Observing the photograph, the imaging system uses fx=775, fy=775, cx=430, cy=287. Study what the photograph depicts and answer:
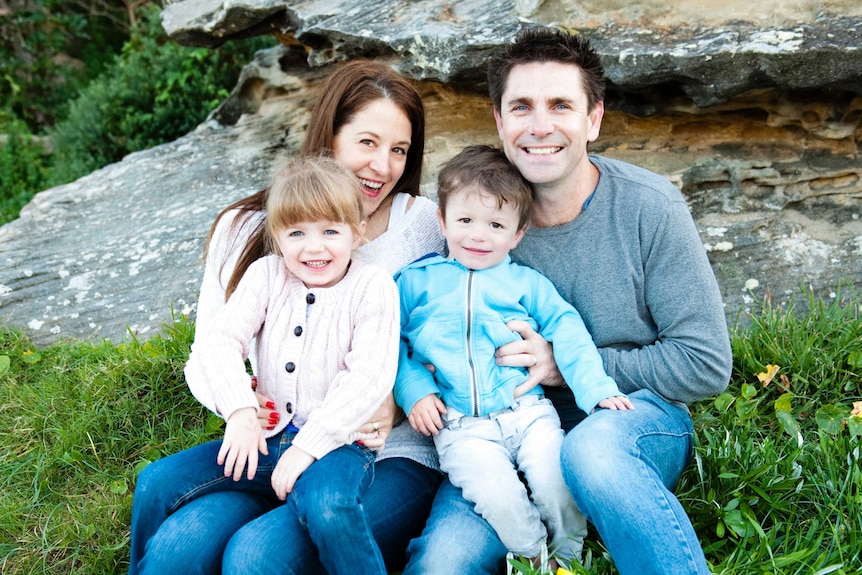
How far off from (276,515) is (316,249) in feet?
2.62

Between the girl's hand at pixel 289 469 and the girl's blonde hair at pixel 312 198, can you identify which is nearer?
the girl's hand at pixel 289 469

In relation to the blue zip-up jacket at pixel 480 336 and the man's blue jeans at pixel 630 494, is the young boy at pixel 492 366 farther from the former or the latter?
the man's blue jeans at pixel 630 494

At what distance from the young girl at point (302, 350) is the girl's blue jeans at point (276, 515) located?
10 millimetres

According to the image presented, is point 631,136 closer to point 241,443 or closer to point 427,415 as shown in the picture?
point 427,415

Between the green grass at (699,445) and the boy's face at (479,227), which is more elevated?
the boy's face at (479,227)

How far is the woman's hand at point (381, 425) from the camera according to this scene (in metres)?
2.40

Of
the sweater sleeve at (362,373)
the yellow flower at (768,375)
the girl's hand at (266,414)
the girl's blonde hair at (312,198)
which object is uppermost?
the girl's blonde hair at (312,198)

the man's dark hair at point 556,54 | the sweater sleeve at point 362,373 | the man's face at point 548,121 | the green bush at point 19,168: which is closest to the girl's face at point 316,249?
the sweater sleeve at point 362,373

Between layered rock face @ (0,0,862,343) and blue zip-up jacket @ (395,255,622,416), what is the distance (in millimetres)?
1192

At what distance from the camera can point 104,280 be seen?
4.22 meters

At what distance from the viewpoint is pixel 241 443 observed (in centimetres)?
225

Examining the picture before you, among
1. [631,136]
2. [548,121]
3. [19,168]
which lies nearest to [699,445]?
[548,121]

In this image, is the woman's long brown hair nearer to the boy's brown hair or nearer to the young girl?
the young girl

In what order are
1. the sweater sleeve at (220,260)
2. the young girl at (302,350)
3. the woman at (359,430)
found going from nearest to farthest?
the woman at (359,430) → the young girl at (302,350) → the sweater sleeve at (220,260)
